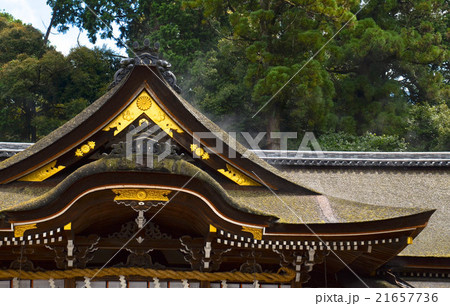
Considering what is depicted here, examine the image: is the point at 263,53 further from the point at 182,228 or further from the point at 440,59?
the point at 182,228

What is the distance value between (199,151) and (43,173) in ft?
7.32

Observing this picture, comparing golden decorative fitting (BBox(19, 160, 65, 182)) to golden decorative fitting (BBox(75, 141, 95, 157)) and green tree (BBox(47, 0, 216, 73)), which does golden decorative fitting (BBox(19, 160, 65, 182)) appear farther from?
green tree (BBox(47, 0, 216, 73))

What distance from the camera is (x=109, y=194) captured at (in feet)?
25.3

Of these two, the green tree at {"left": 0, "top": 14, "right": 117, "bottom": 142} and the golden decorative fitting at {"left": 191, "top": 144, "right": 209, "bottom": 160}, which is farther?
the green tree at {"left": 0, "top": 14, "right": 117, "bottom": 142}

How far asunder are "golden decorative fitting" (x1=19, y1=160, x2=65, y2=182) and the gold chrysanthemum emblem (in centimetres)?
140

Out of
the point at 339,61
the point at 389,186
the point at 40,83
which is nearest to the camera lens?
the point at 389,186

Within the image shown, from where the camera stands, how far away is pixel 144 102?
323 inches

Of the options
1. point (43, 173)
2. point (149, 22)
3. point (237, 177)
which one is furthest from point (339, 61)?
point (43, 173)

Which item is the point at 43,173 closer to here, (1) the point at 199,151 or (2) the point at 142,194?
(2) the point at 142,194

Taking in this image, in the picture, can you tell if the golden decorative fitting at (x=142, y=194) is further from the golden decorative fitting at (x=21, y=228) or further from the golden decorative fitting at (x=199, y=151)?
the golden decorative fitting at (x=21, y=228)

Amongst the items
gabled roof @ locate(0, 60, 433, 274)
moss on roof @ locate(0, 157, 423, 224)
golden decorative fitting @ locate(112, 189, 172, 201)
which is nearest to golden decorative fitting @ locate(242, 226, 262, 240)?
gabled roof @ locate(0, 60, 433, 274)

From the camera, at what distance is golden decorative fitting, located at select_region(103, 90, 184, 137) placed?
8.17 meters

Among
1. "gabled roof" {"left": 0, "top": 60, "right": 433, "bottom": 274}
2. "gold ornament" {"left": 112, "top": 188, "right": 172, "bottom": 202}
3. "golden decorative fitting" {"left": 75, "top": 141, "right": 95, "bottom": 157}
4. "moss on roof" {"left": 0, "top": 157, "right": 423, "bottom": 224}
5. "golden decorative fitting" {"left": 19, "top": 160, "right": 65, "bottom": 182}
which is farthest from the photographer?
"golden decorative fitting" {"left": 19, "top": 160, "right": 65, "bottom": 182}

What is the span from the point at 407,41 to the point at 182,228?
26.0 meters
